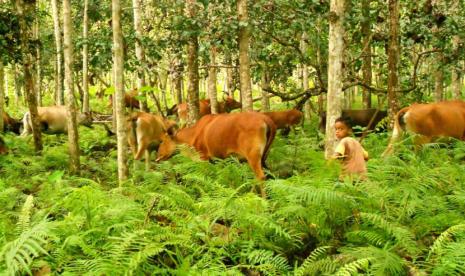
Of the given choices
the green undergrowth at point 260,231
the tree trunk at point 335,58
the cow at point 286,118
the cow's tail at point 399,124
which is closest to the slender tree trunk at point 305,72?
the cow at point 286,118

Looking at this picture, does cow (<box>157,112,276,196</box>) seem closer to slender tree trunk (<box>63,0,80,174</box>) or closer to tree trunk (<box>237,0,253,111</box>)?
tree trunk (<box>237,0,253,111</box>)

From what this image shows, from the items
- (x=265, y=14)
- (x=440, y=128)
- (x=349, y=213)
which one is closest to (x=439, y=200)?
(x=349, y=213)

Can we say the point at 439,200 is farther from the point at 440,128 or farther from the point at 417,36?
the point at 417,36

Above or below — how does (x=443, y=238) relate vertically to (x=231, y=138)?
below

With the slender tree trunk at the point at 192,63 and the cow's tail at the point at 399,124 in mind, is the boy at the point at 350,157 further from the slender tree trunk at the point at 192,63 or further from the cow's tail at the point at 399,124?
the slender tree trunk at the point at 192,63

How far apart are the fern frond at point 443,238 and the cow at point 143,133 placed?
8076mm

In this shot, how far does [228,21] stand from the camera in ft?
38.2

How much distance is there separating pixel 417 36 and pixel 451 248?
34.3 feet

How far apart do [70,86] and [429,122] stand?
7.59 meters

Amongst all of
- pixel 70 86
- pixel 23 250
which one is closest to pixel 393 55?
pixel 70 86

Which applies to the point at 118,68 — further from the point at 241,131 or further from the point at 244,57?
the point at 244,57

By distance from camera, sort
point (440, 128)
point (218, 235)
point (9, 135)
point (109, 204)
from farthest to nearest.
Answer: point (9, 135), point (440, 128), point (109, 204), point (218, 235)

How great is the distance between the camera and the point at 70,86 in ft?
33.5

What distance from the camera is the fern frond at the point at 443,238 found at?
4.87 meters
